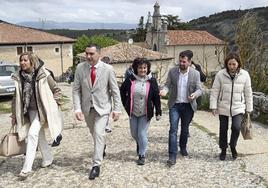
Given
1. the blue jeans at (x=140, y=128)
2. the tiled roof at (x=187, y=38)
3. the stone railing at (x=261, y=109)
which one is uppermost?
the tiled roof at (x=187, y=38)

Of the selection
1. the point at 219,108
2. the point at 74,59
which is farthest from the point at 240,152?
the point at 74,59

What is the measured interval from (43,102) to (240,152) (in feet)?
11.4

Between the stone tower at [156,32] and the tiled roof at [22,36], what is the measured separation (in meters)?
16.6

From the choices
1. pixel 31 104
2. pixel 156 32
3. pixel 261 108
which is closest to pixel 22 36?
pixel 156 32

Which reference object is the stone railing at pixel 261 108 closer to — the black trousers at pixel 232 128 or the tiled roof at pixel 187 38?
the black trousers at pixel 232 128

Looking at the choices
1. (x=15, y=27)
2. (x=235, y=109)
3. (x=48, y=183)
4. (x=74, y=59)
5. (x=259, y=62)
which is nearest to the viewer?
(x=48, y=183)

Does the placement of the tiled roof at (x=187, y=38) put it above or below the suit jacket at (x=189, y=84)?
above

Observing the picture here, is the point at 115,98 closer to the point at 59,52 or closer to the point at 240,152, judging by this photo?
the point at 240,152

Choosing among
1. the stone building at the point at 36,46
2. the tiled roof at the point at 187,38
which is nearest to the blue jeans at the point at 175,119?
the stone building at the point at 36,46

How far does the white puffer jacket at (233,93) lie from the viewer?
5.79 metres

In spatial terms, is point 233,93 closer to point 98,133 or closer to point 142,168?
point 142,168

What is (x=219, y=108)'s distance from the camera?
596 cm

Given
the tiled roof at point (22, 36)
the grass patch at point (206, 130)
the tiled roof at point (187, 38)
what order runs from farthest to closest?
the tiled roof at point (187, 38)
the tiled roof at point (22, 36)
the grass patch at point (206, 130)

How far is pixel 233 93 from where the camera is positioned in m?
5.80
